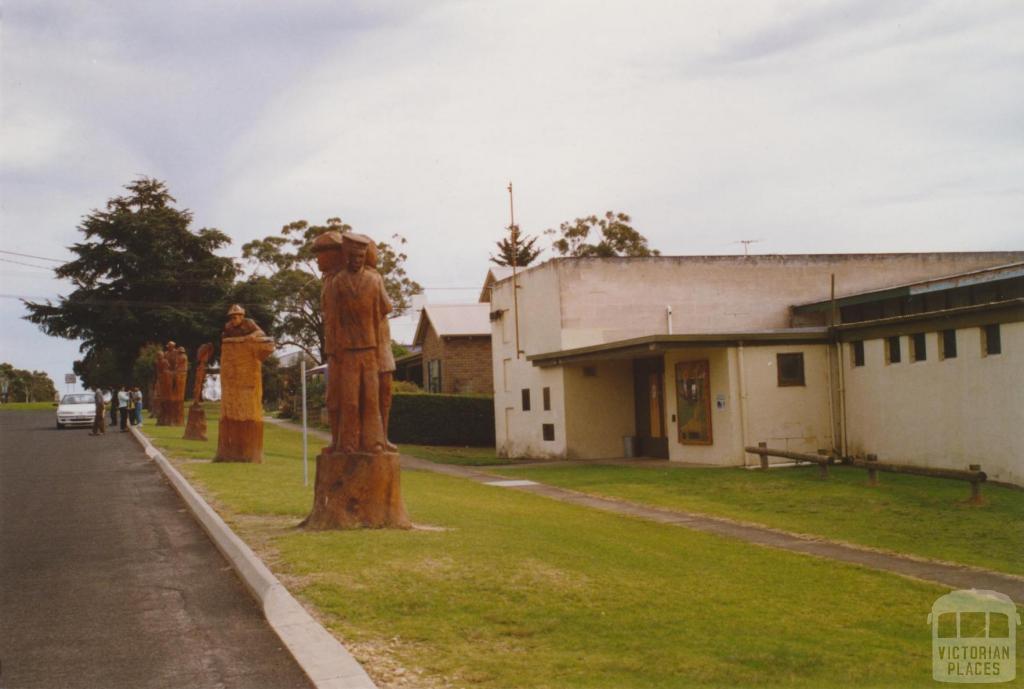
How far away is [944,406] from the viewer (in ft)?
62.5

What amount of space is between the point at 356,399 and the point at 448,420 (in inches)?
1088

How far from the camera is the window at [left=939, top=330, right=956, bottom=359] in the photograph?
18.8 metres

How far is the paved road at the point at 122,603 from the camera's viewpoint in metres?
6.07

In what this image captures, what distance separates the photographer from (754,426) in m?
22.9

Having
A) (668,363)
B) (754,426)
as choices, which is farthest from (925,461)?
(668,363)

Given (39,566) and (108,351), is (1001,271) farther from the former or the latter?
(108,351)

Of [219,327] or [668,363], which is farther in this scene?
[219,327]

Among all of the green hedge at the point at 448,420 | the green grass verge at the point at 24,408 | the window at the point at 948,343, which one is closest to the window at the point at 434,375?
the green hedge at the point at 448,420

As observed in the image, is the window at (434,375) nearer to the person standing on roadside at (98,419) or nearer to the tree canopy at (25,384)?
the person standing on roadside at (98,419)

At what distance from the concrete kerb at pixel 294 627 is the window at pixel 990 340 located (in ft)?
43.7

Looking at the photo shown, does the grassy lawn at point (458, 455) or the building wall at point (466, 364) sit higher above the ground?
the building wall at point (466, 364)

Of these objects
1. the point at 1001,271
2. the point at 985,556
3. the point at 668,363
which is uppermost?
the point at 1001,271

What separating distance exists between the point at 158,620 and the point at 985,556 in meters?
8.69

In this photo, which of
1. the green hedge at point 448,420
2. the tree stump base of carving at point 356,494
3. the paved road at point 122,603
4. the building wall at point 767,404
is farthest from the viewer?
the green hedge at point 448,420
